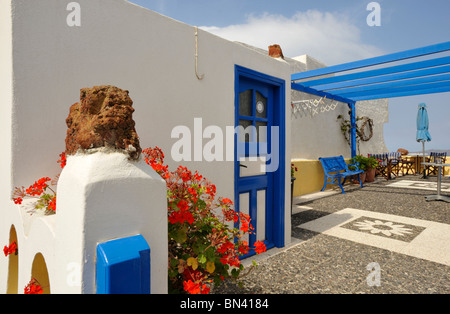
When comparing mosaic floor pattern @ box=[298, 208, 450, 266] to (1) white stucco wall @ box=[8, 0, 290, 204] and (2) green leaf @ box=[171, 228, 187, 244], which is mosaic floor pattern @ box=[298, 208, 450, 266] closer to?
(1) white stucco wall @ box=[8, 0, 290, 204]

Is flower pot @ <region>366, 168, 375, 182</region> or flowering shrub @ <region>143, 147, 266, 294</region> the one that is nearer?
flowering shrub @ <region>143, 147, 266, 294</region>

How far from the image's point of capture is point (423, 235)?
3.75 metres

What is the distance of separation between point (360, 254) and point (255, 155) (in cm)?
171

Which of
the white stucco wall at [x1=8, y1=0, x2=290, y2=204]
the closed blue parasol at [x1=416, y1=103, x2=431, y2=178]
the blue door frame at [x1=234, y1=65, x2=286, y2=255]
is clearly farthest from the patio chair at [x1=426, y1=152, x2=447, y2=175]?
the white stucco wall at [x1=8, y1=0, x2=290, y2=204]

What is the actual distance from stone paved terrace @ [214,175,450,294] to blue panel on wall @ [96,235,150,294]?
150 centimetres

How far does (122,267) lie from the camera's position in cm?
98

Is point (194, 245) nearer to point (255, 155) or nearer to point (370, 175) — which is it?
point (255, 155)

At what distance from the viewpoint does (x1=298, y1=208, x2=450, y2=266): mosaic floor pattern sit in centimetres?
323

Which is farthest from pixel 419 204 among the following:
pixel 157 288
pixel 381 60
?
pixel 157 288

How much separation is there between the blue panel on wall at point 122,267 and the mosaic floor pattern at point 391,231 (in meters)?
3.32

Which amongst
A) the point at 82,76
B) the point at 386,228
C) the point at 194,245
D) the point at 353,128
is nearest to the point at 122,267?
the point at 194,245

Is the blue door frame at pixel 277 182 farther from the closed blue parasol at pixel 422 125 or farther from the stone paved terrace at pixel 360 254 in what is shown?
the closed blue parasol at pixel 422 125
